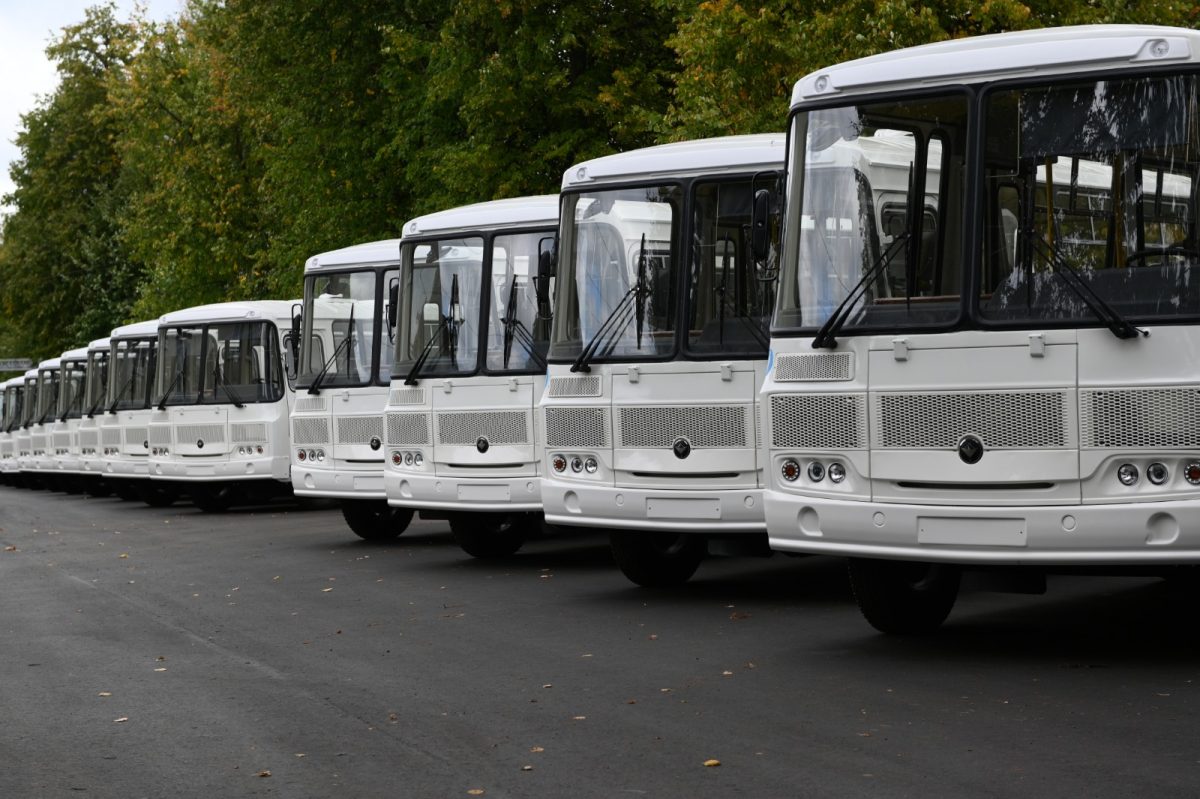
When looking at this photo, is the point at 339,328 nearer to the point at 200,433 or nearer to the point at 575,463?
the point at 200,433

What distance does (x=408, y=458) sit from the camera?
17.5 metres

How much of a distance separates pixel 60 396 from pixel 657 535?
108 feet

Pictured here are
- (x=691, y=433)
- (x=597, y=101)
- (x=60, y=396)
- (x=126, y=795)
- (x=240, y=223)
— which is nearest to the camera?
(x=126, y=795)

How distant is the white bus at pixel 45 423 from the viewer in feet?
149

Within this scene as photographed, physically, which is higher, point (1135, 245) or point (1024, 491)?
point (1135, 245)

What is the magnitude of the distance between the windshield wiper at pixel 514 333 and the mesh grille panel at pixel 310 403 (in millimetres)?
4807

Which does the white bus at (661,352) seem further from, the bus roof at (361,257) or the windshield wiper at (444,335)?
the bus roof at (361,257)

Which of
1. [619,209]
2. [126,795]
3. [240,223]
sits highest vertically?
[240,223]

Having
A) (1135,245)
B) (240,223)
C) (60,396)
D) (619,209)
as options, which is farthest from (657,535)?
(240,223)

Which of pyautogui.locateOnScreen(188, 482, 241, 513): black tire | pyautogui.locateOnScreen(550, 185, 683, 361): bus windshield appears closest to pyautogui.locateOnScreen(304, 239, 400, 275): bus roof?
pyautogui.locateOnScreen(550, 185, 683, 361): bus windshield

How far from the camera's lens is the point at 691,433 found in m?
13.3

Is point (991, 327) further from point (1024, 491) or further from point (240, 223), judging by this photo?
point (240, 223)

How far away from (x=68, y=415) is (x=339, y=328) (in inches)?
929

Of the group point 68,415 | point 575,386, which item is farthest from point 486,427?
point 68,415
